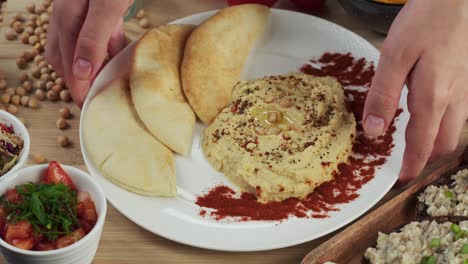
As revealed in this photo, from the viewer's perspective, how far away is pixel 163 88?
10.4 feet

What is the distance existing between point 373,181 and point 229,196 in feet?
1.81

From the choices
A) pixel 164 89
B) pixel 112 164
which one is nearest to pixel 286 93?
pixel 164 89

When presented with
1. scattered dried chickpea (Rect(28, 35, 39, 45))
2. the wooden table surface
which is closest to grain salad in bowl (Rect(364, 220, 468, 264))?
the wooden table surface

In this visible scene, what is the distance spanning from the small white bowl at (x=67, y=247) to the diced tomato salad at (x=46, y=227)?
0.06 ft

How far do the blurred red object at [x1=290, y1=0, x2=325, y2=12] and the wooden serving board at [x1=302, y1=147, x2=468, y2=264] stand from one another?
1.35 meters

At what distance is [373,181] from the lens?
2.84 m

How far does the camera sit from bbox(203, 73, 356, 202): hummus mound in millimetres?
2811

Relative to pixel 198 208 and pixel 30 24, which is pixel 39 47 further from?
pixel 198 208

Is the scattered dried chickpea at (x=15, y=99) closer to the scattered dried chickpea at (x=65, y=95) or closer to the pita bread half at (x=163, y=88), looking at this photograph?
the scattered dried chickpea at (x=65, y=95)

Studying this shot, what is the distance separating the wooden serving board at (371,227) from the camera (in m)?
2.47

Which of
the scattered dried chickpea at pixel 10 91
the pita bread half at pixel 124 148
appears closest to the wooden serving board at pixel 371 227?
the pita bread half at pixel 124 148

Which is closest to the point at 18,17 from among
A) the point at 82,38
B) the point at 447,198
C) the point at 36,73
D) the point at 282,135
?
the point at 36,73

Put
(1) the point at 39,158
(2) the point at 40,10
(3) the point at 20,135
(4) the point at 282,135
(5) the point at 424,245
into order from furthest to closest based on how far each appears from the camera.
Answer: (2) the point at 40,10 < (1) the point at 39,158 < (4) the point at 282,135 < (3) the point at 20,135 < (5) the point at 424,245

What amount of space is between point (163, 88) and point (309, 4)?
1.11 meters
